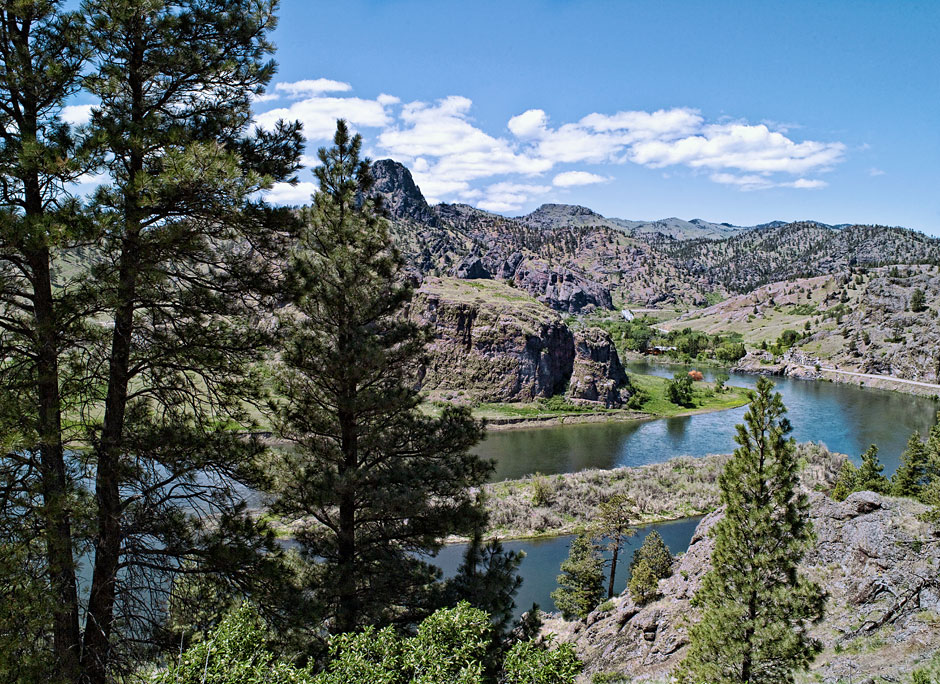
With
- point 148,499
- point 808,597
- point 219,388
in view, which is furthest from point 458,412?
point 808,597

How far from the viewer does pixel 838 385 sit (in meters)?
101

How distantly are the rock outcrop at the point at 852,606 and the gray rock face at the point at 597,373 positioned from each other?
5876cm

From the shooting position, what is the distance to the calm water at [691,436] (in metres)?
55.4

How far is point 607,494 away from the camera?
137 feet

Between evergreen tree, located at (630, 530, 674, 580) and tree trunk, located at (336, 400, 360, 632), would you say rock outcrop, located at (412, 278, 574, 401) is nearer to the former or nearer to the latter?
evergreen tree, located at (630, 530, 674, 580)

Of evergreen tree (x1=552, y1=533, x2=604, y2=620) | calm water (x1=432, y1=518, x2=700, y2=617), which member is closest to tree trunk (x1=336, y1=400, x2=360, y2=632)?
evergreen tree (x1=552, y1=533, x2=604, y2=620)

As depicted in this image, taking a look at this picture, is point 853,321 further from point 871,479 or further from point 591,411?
point 871,479

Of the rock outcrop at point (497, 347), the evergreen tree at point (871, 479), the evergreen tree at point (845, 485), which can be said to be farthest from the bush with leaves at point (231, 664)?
the rock outcrop at point (497, 347)

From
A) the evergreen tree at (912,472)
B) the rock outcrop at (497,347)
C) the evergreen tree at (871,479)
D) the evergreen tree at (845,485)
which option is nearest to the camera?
the evergreen tree at (912,472)

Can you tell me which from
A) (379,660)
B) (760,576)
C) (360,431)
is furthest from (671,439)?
(379,660)

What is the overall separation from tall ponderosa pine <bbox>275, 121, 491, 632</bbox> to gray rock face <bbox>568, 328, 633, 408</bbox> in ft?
229

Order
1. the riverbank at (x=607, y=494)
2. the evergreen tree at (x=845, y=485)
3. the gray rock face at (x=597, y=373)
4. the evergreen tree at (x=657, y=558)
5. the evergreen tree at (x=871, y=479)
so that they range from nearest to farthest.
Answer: the evergreen tree at (x=657, y=558) → the evergreen tree at (x=871, y=479) → the evergreen tree at (x=845, y=485) → the riverbank at (x=607, y=494) → the gray rock face at (x=597, y=373)

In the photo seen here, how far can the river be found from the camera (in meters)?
35.8

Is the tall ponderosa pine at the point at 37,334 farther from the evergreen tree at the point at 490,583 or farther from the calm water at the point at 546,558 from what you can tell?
the calm water at the point at 546,558
